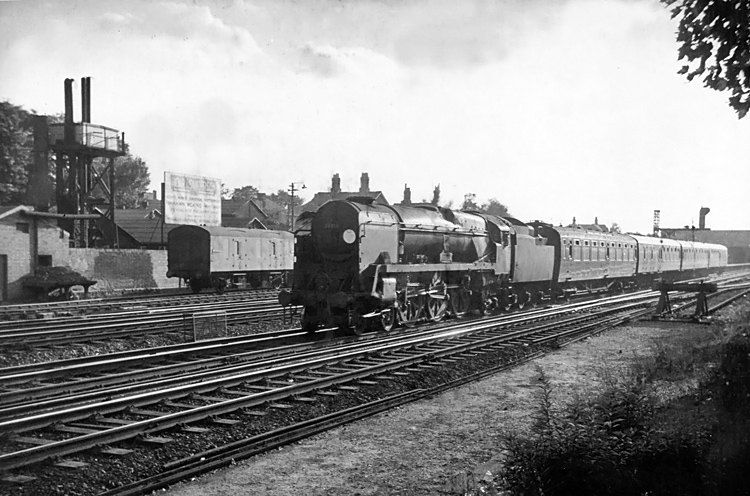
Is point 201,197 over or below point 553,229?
over

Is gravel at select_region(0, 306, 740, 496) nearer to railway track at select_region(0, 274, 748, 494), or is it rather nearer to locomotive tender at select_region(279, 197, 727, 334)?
railway track at select_region(0, 274, 748, 494)

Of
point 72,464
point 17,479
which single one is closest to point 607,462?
point 72,464

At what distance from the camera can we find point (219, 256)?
3234cm

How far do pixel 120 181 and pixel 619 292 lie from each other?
4686 cm

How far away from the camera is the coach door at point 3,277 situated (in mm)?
26422

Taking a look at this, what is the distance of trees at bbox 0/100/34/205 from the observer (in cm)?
2555

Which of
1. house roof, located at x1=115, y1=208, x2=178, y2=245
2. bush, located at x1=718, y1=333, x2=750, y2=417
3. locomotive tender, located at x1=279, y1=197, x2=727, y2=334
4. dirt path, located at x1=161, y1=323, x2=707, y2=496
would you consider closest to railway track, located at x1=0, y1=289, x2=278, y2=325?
locomotive tender, located at x1=279, y1=197, x2=727, y2=334

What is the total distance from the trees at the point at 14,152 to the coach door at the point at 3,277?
15.6ft

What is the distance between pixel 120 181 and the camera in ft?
203

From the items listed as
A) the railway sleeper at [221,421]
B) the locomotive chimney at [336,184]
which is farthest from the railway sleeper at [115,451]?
the locomotive chimney at [336,184]

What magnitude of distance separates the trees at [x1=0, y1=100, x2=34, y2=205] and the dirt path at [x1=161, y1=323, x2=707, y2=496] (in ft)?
72.6

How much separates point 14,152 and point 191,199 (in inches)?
474

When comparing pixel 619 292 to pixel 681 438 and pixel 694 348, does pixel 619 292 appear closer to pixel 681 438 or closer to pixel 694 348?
pixel 694 348

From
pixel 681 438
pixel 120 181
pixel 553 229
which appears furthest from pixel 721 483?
pixel 120 181
